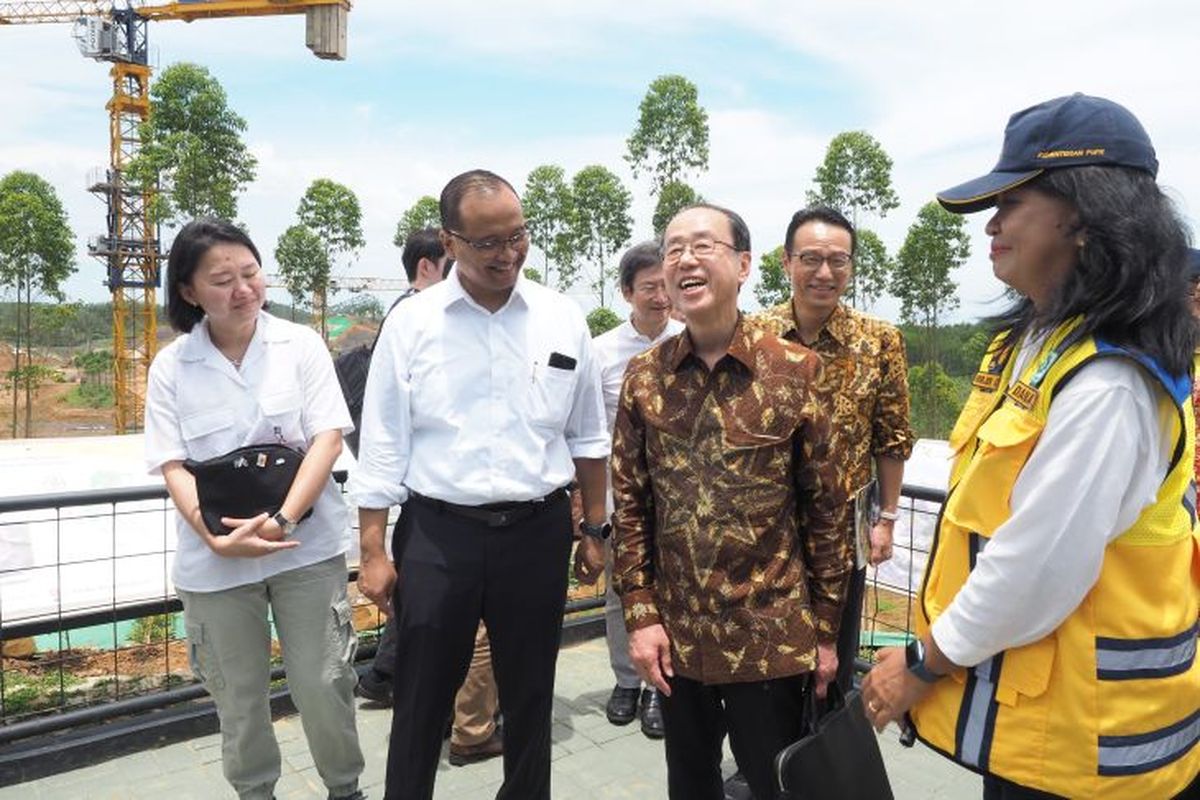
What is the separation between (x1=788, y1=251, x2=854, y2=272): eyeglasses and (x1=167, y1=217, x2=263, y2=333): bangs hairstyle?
1.78 meters

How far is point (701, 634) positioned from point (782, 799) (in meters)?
0.39

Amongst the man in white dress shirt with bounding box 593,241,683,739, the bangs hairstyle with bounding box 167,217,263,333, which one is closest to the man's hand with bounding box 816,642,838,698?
the man in white dress shirt with bounding box 593,241,683,739

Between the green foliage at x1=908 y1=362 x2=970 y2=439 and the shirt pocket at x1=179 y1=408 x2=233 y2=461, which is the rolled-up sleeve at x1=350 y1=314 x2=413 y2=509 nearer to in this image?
the shirt pocket at x1=179 y1=408 x2=233 y2=461

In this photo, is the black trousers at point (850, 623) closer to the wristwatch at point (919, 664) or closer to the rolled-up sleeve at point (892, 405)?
the rolled-up sleeve at point (892, 405)

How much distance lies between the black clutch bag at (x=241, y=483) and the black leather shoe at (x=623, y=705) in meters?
1.82

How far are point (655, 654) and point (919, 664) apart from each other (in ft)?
2.35

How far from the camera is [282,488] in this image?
242 centimetres

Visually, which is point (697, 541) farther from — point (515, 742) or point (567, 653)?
point (567, 653)

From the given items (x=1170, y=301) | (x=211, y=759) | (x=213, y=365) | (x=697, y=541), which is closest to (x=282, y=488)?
(x=213, y=365)

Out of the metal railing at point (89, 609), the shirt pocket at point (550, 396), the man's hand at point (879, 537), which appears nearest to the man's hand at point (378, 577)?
the shirt pocket at point (550, 396)

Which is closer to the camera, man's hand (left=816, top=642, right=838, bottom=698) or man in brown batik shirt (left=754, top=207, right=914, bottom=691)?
man's hand (left=816, top=642, right=838, bottom=698)

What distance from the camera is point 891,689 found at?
1570mm

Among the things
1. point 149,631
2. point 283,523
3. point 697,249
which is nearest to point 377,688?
point 283,523

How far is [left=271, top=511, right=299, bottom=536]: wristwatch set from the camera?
240 cm
